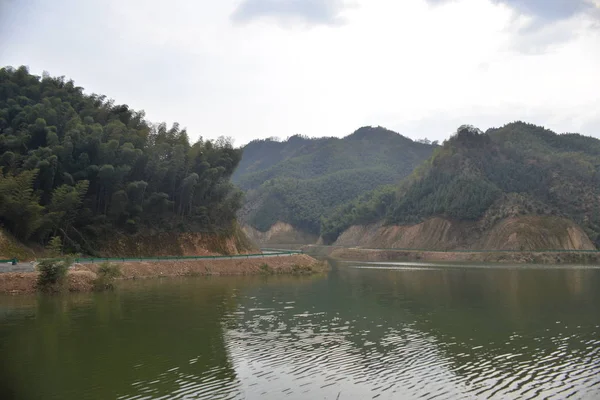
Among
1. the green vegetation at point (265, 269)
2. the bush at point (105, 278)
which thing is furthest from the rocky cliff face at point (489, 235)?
the bush at point (105, 278)

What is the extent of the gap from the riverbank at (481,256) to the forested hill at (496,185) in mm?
17813

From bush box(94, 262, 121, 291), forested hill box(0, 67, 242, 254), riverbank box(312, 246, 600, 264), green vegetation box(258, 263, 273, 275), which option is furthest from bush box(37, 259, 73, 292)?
riverbank box(312, 246, 600, 264)

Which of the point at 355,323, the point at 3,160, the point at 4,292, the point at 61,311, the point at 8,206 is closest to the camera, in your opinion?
the point at 355,323

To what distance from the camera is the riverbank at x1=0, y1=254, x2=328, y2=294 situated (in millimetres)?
39375

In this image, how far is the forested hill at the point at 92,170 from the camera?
51.9 metres

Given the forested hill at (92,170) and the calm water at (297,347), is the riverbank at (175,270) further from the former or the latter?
the forested hill at (92,170)

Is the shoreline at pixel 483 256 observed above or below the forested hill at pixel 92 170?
below

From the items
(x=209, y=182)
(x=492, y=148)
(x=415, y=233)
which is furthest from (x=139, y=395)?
(x=492, y=148)

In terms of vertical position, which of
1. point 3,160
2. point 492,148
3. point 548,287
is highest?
point 492,148

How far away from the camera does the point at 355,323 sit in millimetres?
28531

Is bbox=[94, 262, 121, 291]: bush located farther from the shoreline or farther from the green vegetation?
the shoreline

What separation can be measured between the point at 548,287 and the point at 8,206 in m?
48.6

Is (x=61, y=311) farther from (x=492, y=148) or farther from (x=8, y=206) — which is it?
(x=492, y=148)

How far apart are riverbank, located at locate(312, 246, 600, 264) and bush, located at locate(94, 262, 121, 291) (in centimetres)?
7593
